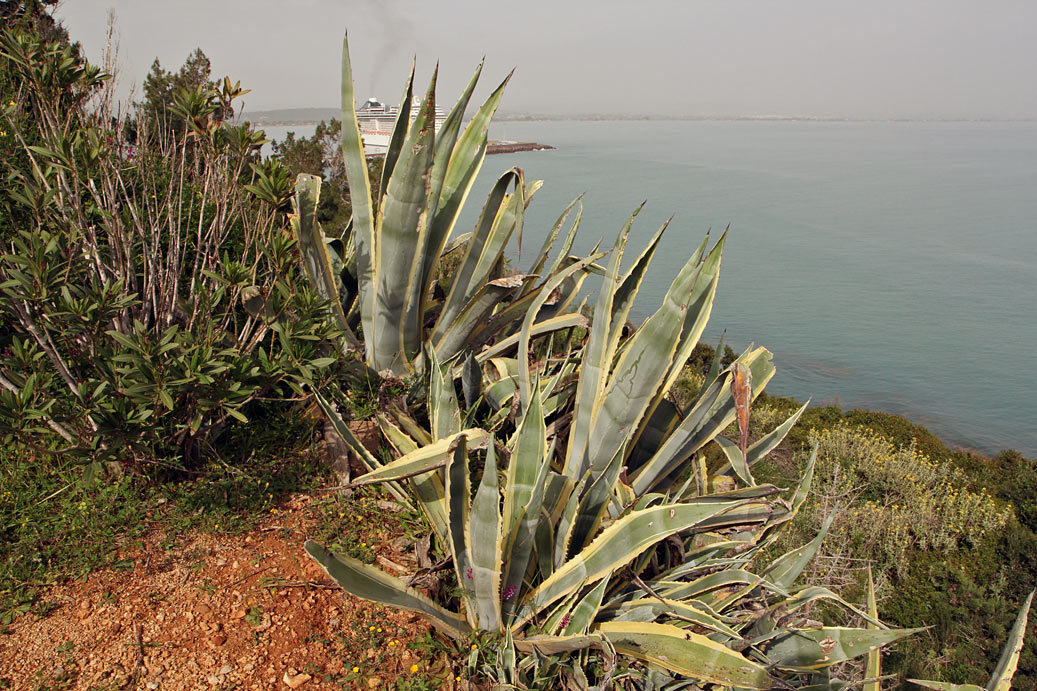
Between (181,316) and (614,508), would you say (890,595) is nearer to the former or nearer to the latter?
(614,508)

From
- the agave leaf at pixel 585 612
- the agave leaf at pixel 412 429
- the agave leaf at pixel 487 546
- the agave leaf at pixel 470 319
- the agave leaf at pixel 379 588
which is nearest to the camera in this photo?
the agave leaf at pixel 379 588

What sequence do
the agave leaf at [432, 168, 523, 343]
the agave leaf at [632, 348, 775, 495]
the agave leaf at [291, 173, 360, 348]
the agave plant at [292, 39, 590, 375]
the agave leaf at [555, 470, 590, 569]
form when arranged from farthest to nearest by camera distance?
1. the agave leaf at [432, 168, 523, 343]
2. the agave leaf at [291, 173, 360, 348]
3. the agave plant at [292, 39, 590, 375]
4. the agave leaf at [632, 348, 775, 495]
5. the agave leaf at [555, 470, 590, 569]

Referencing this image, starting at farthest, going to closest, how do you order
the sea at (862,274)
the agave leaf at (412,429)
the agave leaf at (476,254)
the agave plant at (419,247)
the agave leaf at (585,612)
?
the sea at (862,274)
the agave leaf at (476,254)
the agave plant at (419,247)
the agave leaf at (412,429)
the agave leaf at (585,612)

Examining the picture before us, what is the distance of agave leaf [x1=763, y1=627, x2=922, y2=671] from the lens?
236 cm

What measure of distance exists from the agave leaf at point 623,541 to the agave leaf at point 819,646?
1.84ft

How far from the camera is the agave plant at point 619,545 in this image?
2205 mm

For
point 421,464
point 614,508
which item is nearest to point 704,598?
point 614,508

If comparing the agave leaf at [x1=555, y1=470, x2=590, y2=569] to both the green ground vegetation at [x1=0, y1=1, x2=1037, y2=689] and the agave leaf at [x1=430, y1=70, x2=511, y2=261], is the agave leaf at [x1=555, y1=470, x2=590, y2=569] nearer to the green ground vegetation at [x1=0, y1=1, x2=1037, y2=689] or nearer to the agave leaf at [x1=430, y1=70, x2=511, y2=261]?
the green ground vegetation at [x1=0, y1=1, x2=1037, y2=689]

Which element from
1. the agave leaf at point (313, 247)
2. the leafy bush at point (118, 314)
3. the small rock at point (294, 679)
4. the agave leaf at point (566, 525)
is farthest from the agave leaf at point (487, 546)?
the agave leaf at point (313, 247)

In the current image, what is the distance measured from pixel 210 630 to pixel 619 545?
1.46 meters

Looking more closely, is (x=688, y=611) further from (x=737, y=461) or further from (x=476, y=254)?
(x=476, y=254)

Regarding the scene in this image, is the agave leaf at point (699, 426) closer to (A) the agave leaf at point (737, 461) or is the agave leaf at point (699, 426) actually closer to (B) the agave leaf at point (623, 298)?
(A) the agave leaf at point (737, 461)

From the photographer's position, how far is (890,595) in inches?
251

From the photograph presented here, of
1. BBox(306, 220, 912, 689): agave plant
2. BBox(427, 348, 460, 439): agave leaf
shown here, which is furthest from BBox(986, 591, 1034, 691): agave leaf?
BBox(427, 348, 460, 439): agave leaf
